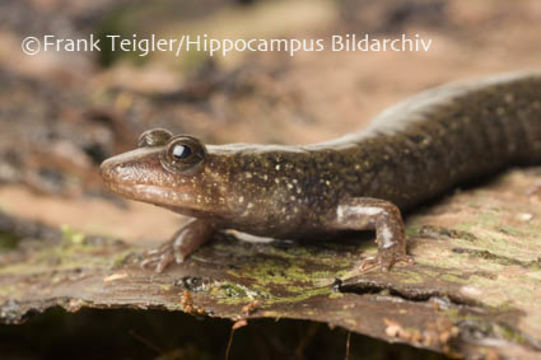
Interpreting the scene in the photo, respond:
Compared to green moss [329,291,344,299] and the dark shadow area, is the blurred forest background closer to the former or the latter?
the dark shadow area

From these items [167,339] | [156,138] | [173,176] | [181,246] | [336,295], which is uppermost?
[156,138]

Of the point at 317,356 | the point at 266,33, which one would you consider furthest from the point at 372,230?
the point at 266,33

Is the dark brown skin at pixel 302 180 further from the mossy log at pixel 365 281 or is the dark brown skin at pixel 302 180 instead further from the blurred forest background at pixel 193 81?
the blurred forest background at pixel 193 81

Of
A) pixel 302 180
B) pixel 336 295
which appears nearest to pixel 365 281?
pixel 336 295

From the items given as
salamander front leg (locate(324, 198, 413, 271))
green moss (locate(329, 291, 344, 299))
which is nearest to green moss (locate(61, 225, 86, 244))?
salamander front leg (locate(324, 198, 413, 271))

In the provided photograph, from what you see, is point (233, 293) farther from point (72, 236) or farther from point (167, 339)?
point (72, 236)

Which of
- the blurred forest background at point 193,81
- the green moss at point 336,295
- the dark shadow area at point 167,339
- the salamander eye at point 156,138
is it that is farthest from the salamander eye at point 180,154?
the blurred forest background at point 193,81

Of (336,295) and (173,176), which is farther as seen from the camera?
(173,176)
